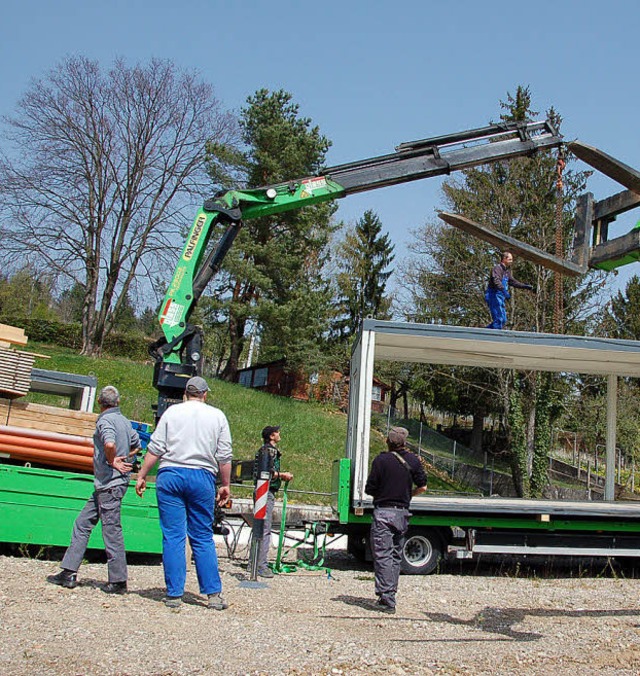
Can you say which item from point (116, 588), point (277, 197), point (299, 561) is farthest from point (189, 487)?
point (277, 197)

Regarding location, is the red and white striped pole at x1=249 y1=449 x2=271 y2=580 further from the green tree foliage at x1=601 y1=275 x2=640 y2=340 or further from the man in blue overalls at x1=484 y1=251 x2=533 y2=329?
the green tree foliage at x1=601 y1=275 x2=640 y2=340

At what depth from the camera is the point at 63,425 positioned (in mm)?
10031

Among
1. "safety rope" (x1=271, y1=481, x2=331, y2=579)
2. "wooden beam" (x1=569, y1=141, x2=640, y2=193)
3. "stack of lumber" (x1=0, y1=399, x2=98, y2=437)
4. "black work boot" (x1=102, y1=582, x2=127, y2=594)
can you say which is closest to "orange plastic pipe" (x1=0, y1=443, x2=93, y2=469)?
"stack of lumber" (x1=0, y1=399, x2=98, y2=437)

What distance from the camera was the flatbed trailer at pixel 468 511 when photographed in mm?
10844

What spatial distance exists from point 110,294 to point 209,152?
7.62m

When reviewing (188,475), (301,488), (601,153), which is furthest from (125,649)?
(301,488)

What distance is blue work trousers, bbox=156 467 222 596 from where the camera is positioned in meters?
6.12

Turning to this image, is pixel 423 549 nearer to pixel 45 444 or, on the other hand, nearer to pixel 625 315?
pixel 45 444

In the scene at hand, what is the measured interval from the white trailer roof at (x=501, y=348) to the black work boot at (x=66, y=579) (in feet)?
18.8

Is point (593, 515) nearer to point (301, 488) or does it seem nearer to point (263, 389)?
point (301, 488)

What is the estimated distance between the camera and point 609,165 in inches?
143

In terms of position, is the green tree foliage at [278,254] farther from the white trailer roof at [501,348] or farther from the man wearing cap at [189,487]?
the man wearing cap at [189,487]

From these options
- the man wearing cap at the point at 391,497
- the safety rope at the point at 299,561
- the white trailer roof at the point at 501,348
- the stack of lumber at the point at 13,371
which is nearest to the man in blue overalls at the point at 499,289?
the white trailer roof at the point at 501,348

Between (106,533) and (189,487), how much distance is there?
117 cm
